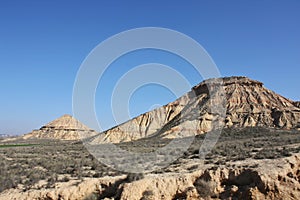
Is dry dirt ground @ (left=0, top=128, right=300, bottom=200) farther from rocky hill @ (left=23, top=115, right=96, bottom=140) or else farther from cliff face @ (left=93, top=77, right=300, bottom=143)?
rocky hill @ (left=23, top=115, right=96, bottom=140)

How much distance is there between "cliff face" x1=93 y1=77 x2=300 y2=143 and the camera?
5300 centimetres

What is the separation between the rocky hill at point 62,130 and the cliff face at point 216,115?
124 feet

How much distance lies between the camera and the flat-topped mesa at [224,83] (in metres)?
65.6

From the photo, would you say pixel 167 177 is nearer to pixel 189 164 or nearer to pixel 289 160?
pixel 189 164

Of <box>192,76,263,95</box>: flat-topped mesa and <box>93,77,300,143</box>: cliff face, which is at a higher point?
<box>192,76,263,95</box>: flat-topped mesa

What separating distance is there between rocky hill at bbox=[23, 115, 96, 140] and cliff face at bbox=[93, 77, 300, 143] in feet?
124

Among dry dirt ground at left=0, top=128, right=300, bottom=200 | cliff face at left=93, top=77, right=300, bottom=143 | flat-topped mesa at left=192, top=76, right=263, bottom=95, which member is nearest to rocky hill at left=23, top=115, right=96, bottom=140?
cliff face at left=93, top=77, right=300, bottom=143

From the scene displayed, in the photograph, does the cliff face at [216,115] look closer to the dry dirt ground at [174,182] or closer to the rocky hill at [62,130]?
the dry dirt ground at [174,182]

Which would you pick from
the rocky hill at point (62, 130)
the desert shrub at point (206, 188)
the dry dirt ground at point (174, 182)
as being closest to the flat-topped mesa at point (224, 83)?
the dry dirt ground at point (174, 182)

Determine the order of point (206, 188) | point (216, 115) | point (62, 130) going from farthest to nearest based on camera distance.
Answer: point (62, 130) → point (216, 115) → point (206, 188)

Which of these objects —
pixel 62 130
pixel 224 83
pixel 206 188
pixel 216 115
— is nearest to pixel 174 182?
pixel 206 188

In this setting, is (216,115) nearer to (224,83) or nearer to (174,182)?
(224,83)

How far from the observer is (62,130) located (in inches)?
4380

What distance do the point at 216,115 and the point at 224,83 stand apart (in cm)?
1431
